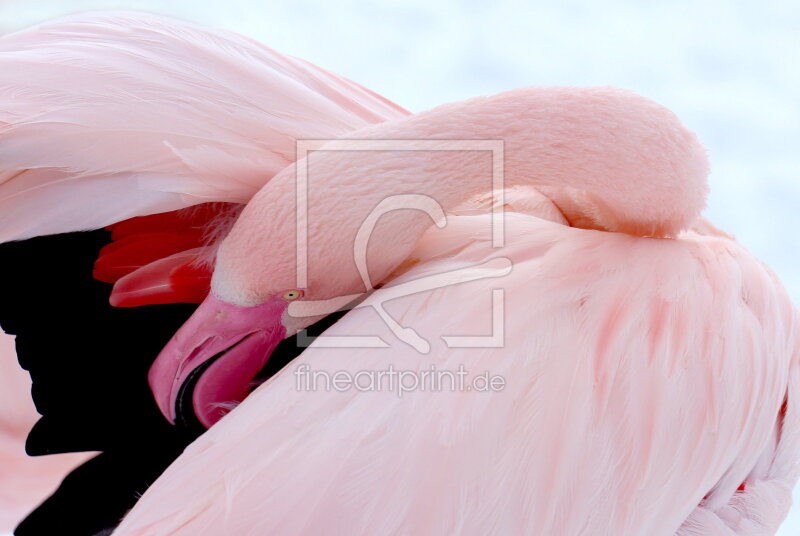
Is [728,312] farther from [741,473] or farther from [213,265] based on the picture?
[213,265]

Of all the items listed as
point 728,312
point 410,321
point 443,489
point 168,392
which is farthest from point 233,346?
point 728,312

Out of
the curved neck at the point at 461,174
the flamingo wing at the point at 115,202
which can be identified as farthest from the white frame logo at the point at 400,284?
the flamingo wing at the point at 115,202

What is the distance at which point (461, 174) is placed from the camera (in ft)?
4.09

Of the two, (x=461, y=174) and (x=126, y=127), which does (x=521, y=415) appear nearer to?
(x=461, y=174)

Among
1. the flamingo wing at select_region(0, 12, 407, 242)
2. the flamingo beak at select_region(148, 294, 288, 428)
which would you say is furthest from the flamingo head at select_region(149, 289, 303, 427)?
the flamingo wing at select_region(0, 12, 407, 242)

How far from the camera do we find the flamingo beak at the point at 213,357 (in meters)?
1.19

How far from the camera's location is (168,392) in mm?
1196

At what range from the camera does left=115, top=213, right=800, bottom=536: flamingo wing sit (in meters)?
1.04

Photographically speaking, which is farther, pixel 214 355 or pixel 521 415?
pixel 214 355

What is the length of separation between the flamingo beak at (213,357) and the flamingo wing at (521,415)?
9 centimetres

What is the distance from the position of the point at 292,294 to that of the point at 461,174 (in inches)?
11.7

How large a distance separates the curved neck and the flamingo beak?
0.12ft

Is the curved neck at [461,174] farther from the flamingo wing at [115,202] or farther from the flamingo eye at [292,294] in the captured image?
the flamingo wing at [115,202]

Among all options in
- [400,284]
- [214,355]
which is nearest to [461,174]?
[400,284]
